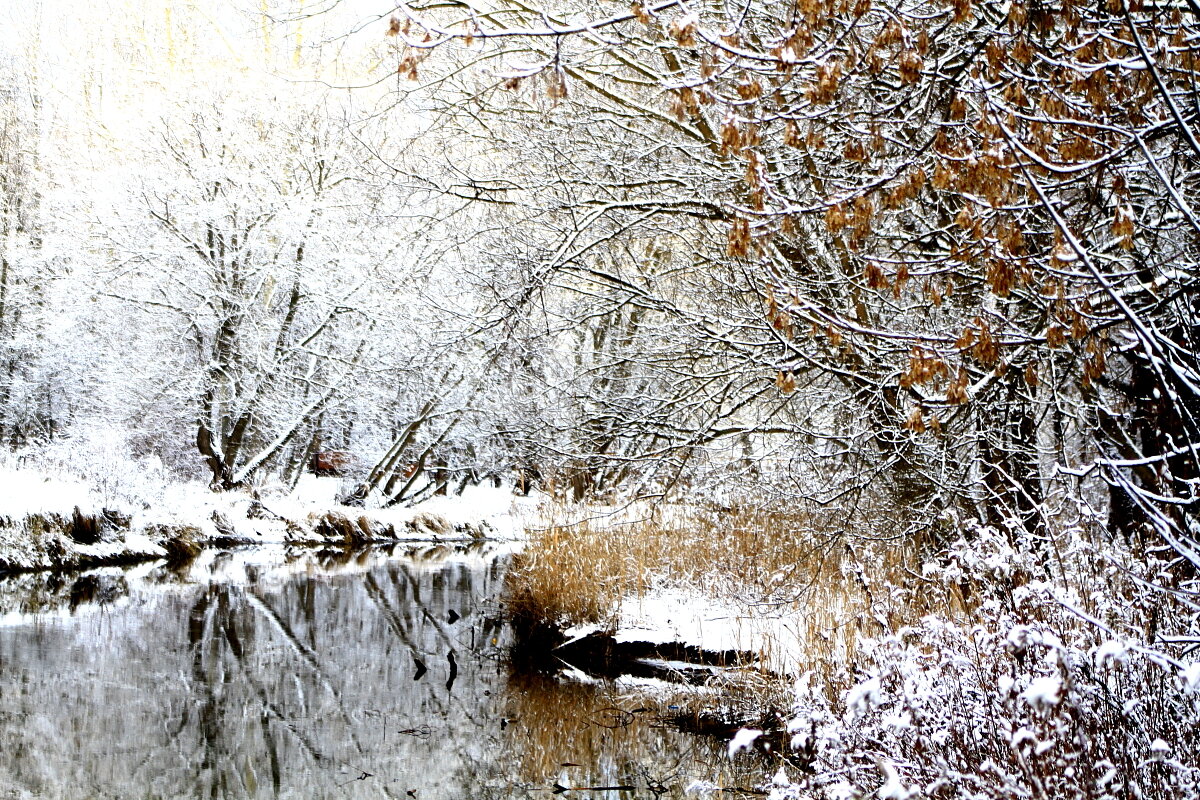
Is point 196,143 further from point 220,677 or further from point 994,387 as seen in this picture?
point 994,387

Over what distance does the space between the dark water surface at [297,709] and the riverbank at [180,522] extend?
180cm

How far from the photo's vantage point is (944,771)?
262 centimetres

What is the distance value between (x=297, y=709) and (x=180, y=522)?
11.1 metres

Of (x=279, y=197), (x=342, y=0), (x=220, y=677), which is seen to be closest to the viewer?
(x=342, y=0)

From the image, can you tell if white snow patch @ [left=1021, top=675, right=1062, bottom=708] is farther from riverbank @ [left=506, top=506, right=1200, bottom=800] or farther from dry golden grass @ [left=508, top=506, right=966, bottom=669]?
dry golden grass @ [left=508, top=506, right=966, bottom=669]

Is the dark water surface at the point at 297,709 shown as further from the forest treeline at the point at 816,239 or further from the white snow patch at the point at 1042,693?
the white snow patch at the point at 1042,693

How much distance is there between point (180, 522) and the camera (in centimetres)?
1806

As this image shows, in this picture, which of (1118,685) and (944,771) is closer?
(944,771)

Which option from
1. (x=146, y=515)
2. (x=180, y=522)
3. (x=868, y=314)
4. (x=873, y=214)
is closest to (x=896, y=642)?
(x=873, y=214)

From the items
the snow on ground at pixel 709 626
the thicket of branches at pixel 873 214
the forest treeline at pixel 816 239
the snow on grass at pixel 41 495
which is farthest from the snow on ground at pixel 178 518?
the thicket of branches at pixel 873 214

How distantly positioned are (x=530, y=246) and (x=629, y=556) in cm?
344

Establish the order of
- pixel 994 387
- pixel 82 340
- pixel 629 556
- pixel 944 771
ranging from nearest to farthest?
pixel 944 771 < pixel 994 387 < pixel 629 556 < pixel 82 340

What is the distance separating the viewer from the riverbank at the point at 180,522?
14.7 meters

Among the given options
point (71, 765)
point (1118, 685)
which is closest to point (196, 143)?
point (71, 765)
